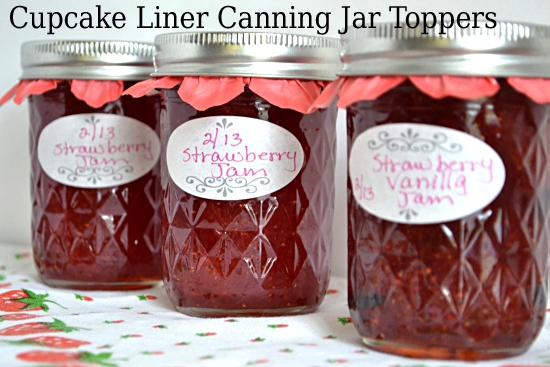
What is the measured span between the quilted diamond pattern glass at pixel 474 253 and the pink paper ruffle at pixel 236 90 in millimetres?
177

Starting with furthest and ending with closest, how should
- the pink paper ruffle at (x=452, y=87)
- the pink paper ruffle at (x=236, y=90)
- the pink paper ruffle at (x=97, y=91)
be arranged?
the pink paper ruffle at (x=97, y=91) → the pink paper ruffle at (x=236, y=90) → the pink paper ruffle at (x=452, y=87)

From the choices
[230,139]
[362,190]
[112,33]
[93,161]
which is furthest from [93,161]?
[362,190]

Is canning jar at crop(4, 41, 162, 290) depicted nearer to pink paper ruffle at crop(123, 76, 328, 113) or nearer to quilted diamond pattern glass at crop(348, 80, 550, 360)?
pink paper ruffle at crop(123, 76, 328, 113)

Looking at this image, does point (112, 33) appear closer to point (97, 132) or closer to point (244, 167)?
point (97, 132)

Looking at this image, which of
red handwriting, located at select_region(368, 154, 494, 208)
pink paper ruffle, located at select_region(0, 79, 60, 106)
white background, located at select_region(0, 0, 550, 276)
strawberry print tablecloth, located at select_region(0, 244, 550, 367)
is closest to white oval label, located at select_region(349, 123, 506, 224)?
red handwriting, located at select_region(368, 154, 494, 208)

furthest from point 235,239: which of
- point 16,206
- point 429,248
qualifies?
point 16,206

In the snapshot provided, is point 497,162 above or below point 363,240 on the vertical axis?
above

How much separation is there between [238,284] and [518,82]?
19.5 inches

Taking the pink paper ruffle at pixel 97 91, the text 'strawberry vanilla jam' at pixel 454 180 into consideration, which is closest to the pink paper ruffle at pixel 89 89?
the pink paper ruffle at pixel 97 91

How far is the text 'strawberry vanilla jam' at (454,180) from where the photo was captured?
2.86 ft

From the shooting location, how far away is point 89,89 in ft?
4.27

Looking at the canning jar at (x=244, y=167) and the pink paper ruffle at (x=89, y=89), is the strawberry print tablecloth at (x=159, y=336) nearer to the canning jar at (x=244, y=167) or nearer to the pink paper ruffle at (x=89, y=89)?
the canning jar at (x=244, y=167)

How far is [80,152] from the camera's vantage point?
1328 millimetres

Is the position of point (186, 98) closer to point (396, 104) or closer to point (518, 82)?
point (396, 104)
